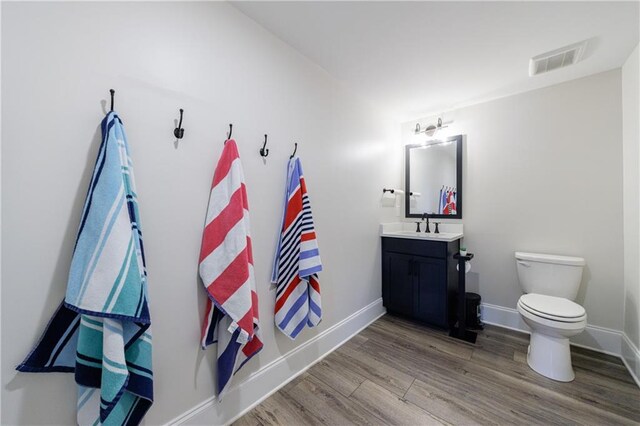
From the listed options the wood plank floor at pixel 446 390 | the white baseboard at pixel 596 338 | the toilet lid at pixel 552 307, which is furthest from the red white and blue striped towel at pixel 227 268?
the white baseboard at pixel 596 338

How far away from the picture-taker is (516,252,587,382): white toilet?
1496 millimetres

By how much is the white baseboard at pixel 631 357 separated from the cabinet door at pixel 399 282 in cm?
137

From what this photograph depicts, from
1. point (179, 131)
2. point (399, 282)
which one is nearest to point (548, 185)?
point (399, 282)

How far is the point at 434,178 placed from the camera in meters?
2.64

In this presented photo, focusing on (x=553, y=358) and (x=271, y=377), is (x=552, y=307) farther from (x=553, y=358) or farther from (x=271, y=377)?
(x=271, y=377)

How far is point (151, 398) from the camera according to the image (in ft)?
2.86

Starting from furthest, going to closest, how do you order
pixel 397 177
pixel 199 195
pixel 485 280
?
pixel 397 177 < pixel 485 280 < pixel 199 195

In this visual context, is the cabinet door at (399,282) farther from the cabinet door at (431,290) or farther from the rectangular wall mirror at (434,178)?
the rectangular wall mirror at (434,178)

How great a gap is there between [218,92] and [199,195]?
1.78 feet

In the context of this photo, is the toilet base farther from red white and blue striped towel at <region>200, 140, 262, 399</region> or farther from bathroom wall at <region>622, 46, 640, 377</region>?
red white and blue striped towel at <region>200, 140, 262, 399</region>

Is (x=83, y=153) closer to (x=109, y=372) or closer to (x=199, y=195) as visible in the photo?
(x=199, y=195)

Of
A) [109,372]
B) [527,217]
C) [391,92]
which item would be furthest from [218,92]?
[527,217]

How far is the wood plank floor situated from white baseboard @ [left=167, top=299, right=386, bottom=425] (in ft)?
0.15

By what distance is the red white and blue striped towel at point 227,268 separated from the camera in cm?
111
